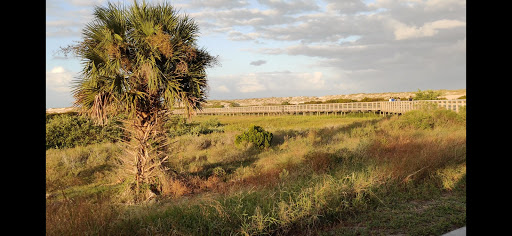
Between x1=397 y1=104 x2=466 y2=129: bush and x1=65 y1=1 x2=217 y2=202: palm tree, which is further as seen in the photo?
x1=397 y1=104 x2=466 y2=129: bush

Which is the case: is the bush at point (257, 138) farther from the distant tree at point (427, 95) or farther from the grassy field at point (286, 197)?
the distant tree at point (427, 95)

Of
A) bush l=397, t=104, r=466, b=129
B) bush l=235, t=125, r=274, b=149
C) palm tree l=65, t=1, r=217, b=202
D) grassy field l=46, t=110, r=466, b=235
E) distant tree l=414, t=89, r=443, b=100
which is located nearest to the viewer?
grassy field l=46, t=110, r=466, b=235

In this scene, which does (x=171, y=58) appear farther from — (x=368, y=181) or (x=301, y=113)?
(x=301, y=113)

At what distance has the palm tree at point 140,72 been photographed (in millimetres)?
9297

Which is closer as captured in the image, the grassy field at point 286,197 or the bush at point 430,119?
the grassy field at point 286,197

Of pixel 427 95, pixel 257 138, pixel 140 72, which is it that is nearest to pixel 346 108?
pixel 427 95

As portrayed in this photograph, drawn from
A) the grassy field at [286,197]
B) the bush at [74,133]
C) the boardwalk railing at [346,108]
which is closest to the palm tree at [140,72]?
the grassy field at [286,197]

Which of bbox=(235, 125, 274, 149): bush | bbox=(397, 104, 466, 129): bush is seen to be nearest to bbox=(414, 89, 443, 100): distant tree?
bbox=(397, 104, 466, 129): bush

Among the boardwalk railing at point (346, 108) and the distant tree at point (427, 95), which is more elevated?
the distant tree at point (427, 95)

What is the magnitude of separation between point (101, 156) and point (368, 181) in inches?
473

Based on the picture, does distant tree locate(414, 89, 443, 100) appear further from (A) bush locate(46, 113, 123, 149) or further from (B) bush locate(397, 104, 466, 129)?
(A) bush locate(46, 113, 123, 149)

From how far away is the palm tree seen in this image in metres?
9.30
